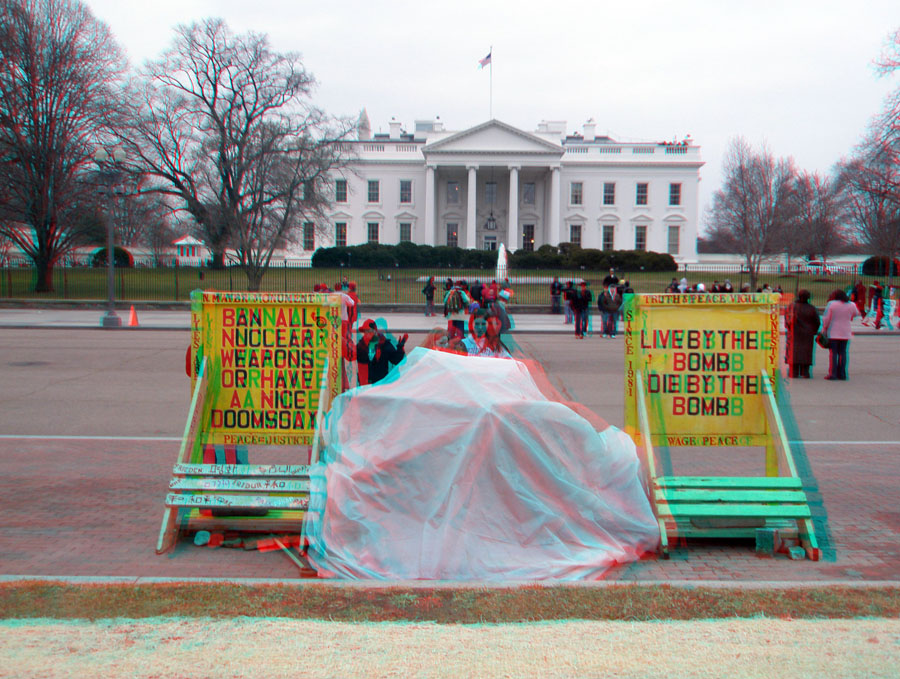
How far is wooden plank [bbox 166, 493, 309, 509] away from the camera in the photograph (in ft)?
17.2

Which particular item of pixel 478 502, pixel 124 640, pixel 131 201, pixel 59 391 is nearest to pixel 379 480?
pixel 478 502

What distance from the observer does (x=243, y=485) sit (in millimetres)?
5430

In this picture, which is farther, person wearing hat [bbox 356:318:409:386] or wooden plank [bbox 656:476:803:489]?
person wearing hat [bbox 356:318:409:386]

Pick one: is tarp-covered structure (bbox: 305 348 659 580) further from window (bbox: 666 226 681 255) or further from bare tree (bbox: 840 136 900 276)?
window (bbox: 666 226 681 255)

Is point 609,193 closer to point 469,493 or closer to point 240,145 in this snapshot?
point 240,145

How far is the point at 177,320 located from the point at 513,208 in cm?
4217

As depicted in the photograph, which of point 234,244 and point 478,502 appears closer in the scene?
point 478,502

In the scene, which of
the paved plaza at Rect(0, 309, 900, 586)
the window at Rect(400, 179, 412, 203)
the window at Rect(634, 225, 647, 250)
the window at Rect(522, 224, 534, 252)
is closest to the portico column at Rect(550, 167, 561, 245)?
the window at Rect(522, 224, 534, 252)

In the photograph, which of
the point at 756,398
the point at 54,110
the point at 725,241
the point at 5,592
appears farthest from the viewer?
the point at 725,241

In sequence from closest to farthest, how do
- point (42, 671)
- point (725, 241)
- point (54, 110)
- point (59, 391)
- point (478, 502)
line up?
point (42, 671), point (478, 502), point (59, 391), point (54, 110), point (725, 241)

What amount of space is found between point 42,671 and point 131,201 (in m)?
42.1

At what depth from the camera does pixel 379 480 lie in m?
5.02

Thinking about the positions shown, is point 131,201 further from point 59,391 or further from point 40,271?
point 59,391

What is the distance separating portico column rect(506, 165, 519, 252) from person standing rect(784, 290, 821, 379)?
50.3 metres
